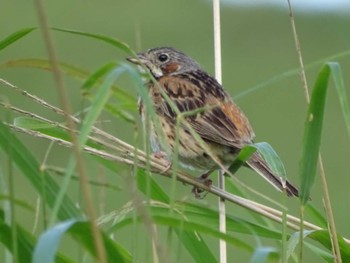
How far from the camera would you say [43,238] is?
303cm

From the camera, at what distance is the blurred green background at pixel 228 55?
1300 centimetres

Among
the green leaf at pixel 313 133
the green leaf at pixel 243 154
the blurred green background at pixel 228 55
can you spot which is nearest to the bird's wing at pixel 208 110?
the green leaf at pixel 243 154

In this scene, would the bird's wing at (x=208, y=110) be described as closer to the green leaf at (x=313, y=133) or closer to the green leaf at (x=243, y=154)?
the green leaf at (x=243, y=154)

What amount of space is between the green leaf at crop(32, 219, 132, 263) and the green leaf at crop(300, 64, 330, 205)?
58 cm

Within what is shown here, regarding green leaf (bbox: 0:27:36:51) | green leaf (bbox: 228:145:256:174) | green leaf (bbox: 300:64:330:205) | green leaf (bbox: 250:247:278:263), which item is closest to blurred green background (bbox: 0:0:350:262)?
green leaf (bbox: 228:145:256:174)

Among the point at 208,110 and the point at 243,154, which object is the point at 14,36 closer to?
the point at 243,154

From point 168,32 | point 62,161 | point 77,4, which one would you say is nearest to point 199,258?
point 62,161

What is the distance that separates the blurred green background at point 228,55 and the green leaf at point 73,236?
6780 mm

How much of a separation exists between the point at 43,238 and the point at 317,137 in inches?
36.1

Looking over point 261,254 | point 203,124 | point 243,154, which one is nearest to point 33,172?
point 261,254

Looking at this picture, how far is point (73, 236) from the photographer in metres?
3.32

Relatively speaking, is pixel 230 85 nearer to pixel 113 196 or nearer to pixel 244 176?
pixel 244 176

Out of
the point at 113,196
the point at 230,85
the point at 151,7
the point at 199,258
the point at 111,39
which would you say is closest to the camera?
the point at 111,39

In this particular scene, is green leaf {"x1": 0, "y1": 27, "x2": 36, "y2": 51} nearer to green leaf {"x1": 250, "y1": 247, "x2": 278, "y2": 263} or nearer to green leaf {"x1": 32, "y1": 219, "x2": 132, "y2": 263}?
green leaf {"x1": 32, "y1": 219, "x2": 132, "y2": 263}
